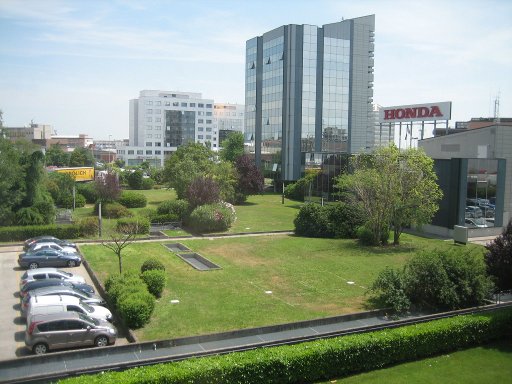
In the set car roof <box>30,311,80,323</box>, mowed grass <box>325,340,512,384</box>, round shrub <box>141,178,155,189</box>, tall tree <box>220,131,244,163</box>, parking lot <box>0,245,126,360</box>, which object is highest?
tall tree <box>220,131,244,163</box>

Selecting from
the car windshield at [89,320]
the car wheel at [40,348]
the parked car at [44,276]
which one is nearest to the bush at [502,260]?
the car windshield at [89,320]

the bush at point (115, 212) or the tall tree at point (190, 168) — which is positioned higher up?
the tall tree at point (190, 168)

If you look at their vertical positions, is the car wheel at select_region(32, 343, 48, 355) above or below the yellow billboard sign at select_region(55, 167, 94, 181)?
below

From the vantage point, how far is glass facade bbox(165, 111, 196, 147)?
13962 cm

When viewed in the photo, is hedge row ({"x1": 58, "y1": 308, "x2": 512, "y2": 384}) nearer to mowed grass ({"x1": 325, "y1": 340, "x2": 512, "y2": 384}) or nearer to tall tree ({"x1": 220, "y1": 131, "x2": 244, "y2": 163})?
mowed grass ({"x1": 325, "y1": 340, "x2": 512, "y2": 384})

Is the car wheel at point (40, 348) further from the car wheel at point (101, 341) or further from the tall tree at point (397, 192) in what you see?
the tall tree at point (397, 192)

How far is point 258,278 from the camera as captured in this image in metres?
26.9

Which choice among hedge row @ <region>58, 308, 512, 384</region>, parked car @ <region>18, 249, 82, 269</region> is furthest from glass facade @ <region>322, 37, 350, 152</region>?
hedge row @ <region>58, 308, 512, 384</region>

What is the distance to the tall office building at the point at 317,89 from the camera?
72.4 meters

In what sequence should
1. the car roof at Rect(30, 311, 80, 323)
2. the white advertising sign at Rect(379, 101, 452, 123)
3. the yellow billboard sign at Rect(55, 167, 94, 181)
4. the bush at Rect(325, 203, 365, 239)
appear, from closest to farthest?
the car roof at Rect(30, 311, 80, 323)
the bush at Rect(325, 203, 365, 239)
the white advertising sign at Rect(379, 101, 452, 123)
the yellow billboard sign at Rect(55, 167, 94, 181)

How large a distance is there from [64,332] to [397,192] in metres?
24.8

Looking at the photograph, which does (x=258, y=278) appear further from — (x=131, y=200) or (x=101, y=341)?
(x=131, y=200)

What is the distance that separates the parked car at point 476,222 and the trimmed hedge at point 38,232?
1165 inches

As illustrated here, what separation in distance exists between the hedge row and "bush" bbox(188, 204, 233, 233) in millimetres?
24862
